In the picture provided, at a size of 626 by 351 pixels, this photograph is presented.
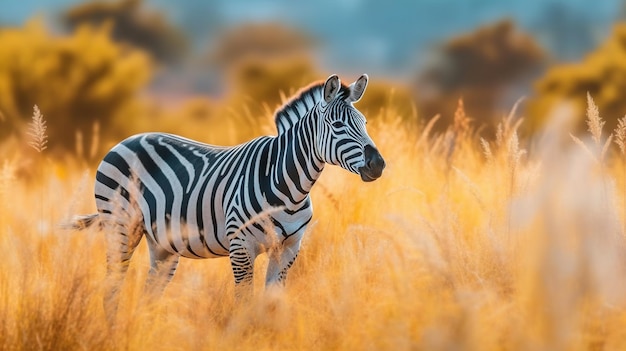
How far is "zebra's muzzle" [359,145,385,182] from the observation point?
395cm

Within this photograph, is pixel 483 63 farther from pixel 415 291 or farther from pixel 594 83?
pixel 415 291

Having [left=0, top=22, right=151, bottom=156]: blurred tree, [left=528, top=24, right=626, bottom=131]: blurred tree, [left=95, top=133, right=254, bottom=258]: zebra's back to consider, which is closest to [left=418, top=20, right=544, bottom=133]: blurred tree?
[left=528, top=24, right=626, bottom=131]: blurred tree

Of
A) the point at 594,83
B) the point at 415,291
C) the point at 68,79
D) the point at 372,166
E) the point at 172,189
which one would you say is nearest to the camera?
the point at 415,291

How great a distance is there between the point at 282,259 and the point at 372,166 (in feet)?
2.44

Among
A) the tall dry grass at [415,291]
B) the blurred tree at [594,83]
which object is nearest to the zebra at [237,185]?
the tall dry grass at [415,291]

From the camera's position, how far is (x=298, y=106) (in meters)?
4.50

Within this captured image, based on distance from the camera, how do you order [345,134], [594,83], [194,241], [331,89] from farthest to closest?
1. [594,83]
2. [194,241]
3. [331,89]
4. [345,134]

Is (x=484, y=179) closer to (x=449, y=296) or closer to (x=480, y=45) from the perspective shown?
(x=449, y=296)

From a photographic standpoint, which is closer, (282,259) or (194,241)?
(282,259)

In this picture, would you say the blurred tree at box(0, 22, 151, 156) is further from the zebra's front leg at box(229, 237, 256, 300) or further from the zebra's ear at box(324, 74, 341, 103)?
the zebra's ear at box(324, 74, 341, 103)

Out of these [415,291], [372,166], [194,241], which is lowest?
[415,291]

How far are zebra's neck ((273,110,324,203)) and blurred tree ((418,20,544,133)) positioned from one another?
18.3m

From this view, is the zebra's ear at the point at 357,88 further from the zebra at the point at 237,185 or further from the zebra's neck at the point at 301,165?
the zebra's neck at the point at 301,165

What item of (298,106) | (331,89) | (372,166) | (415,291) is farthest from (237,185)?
(415,291)
